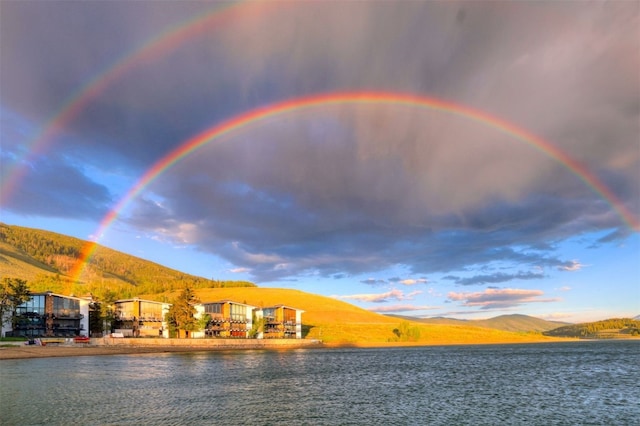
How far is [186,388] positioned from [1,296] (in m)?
111

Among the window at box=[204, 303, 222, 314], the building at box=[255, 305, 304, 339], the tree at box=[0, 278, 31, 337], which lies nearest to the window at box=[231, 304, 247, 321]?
the window at box=[204, 303, 222, 314]

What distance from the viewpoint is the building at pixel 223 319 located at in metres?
178

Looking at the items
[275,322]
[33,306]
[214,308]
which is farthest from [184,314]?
[33,306]

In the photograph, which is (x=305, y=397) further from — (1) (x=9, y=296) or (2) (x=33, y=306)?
(2) (x=33, y=306)

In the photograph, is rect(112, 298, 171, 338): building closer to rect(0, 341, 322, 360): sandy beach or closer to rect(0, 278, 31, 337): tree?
rect(0, 341, 322, 360): sandy beach

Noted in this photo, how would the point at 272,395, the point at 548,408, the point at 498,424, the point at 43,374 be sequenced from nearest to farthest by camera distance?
1. the point at 498,424
2. the point at 548,408
3. the point at 272,395
4. the point at 43,374

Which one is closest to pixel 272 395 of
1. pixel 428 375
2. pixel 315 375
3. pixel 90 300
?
pixel 315 375

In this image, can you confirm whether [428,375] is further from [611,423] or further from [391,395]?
[611,423]

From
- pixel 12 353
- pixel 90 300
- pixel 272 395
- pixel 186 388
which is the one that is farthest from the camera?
pixel 90 300

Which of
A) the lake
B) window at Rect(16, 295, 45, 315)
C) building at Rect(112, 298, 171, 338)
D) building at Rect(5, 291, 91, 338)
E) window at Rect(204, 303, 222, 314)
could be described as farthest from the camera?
window at Rect(204, 303, 222, 314)

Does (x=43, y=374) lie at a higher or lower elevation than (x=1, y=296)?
lower

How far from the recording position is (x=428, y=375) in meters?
77.6

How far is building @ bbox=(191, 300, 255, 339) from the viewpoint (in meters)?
178

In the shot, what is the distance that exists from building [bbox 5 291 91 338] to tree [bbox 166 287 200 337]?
30.0m
